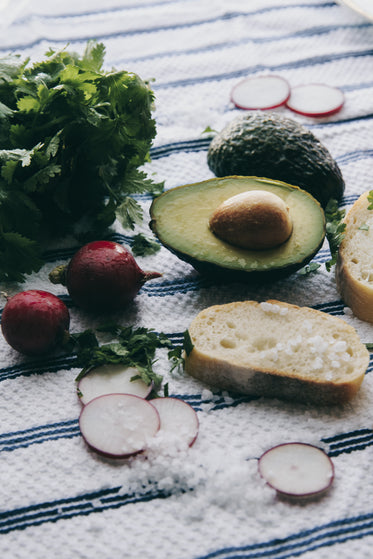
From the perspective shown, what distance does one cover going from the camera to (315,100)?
178 centimetres

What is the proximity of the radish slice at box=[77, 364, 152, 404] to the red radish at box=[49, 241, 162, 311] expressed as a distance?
0.14m

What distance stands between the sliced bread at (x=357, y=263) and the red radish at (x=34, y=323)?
520 mm

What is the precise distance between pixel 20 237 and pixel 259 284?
1.51 ft

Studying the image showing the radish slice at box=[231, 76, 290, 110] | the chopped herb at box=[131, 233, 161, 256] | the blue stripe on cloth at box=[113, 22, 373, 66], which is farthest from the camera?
the blue stripe on cloth at box=[113, 22, 373, 66]

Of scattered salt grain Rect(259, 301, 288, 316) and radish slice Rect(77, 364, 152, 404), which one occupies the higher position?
scattered salt grain Rect(259, 301, 288, 316)

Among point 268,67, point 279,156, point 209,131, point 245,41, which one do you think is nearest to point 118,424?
point 279,156

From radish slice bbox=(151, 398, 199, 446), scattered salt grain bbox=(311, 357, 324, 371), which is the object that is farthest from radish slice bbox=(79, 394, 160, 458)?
scattered salt grain bbox=(311, 357, 324, 371)

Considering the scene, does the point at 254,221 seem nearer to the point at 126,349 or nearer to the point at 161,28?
the point at 126,349

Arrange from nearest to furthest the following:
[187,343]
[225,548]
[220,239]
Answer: [225,548] < [187,343] < [220,239]

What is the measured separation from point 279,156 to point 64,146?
440mm

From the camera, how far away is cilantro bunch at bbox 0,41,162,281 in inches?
46.8

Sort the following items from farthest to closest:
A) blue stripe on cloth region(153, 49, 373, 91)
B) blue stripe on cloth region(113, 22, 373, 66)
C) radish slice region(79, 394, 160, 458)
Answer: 1. blue stripe on cloth region(113, 22, 373, 66)
2. blue stripe on cloth region(153, 49, 373, 91)
3. radish slice region(79, 394, 160, 458)

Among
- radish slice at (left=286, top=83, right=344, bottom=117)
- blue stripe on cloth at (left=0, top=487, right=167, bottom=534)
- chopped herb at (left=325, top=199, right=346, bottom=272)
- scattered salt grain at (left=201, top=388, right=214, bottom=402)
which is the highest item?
radish slice at (left=286, top=83, right=344, bottom=117)

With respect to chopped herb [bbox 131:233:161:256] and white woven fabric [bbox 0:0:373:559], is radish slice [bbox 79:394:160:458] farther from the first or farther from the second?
chopped herb [bbox 131:233:161:256]
